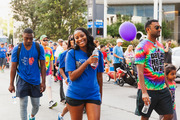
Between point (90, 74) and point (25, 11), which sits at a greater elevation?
point (25, 11)

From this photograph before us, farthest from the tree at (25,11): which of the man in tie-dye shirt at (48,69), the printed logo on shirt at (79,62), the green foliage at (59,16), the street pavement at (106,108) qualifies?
the printed logo on shirt at (79,62)

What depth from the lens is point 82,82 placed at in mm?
3770

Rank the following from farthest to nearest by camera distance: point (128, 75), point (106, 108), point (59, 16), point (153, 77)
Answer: point (59, 16) < point (128, 75) < point (106, 108) < point (153, 77)

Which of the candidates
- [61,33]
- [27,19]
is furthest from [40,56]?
[27,19]

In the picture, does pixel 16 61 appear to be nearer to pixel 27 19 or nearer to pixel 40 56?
pixel 40 56

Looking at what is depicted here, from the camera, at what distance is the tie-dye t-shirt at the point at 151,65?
417 cm

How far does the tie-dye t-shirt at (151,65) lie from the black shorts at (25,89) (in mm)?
1966

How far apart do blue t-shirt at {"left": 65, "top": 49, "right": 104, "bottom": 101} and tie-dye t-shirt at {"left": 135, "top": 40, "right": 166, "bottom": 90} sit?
2.49ft

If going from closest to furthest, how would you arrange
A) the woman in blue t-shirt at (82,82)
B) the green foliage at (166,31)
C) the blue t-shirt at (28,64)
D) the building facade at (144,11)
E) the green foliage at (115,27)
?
the woman in blue t-shirt at (82,82) < the blue t-shirt at (28,64) < the green foliage at (115,27) < the green foliage at (166,31) < the building facade at (144,11)

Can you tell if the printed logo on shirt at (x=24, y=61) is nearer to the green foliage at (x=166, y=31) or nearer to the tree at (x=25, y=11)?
the tree at (x=25, y=11)

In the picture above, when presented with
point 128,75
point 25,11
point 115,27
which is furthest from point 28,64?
point 115,27

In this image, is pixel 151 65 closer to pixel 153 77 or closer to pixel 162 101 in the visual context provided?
pixel 153 77

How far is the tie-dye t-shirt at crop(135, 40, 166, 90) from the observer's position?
417 cm

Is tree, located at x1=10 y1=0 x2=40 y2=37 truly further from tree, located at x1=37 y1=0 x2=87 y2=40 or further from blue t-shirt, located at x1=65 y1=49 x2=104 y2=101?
blue t-shirt, located at x1=65 y1=49 x2=104 y2=101
